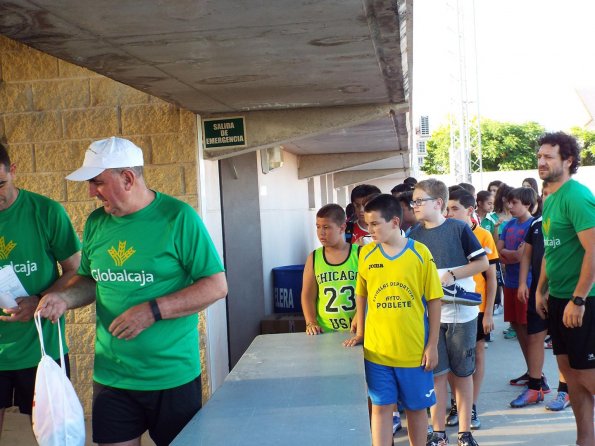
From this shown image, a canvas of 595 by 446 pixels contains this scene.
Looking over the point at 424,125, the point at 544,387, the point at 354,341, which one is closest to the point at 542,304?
the point at 354,341

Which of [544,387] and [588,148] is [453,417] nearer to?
Result: [544,387]

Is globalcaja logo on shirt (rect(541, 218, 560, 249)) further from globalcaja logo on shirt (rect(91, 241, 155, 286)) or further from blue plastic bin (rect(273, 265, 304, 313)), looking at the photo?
blue plastic bin (rect(273, 265, 304, 313))

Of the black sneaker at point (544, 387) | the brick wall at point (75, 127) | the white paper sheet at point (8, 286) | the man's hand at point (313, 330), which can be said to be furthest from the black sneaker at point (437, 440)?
the white paper sheet at point (8, 286)

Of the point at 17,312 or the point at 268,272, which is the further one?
the point at 268,272

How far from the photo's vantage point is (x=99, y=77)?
5.65 meters

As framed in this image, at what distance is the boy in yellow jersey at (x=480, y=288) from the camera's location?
17.1 ft

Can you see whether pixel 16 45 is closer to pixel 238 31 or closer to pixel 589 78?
pixel 238 31

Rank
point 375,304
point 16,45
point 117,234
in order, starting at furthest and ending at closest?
point 16,45, point 375,304, point 117,234

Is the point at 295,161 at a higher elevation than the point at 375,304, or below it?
higher

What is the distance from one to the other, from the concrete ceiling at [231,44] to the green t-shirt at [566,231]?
1.33 metres

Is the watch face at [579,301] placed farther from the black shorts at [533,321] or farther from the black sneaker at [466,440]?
the black shorts at [533,321]

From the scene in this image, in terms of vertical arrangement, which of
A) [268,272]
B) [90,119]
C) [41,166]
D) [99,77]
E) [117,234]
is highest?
[99,77]

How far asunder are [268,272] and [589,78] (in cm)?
7409

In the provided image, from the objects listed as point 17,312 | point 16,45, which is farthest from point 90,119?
point 17,312
